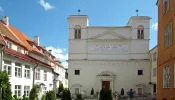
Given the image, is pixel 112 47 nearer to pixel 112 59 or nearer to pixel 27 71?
pixel 112 59

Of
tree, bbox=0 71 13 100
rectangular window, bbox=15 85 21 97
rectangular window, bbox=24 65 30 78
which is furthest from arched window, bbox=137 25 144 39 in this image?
tree, bbox=0 71 13 100

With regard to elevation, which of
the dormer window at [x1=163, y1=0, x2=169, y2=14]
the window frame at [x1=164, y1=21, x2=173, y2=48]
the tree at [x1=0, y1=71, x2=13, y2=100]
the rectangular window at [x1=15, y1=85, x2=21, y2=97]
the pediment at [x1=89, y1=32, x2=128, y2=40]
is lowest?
the rectangular window at [x1=15, y1=85, x2=21, y2=97]

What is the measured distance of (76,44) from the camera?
152ft

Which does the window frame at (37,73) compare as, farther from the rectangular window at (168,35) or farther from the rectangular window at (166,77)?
the rectangular window at (168,35)

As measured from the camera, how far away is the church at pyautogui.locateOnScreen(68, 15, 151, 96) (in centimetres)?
4522

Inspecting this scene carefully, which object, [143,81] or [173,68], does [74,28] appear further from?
[173,68]

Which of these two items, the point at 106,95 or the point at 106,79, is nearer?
the point at 106,95

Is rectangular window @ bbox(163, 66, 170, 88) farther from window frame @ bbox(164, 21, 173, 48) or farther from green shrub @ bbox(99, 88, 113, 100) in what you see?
green shrub @ bbox(99, 88, 113, 100)

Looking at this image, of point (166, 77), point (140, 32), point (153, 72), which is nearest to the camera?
point (166, 77)

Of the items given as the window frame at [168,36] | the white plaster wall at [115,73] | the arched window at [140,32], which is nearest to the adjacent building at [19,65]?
the white plaster wall at [115,73]

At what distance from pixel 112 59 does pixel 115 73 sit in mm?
2380

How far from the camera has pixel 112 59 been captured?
4541 centimetres

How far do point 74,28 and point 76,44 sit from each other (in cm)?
279

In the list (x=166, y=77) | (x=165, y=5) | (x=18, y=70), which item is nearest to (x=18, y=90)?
(x=18, y=70)
